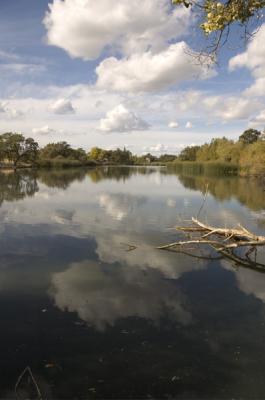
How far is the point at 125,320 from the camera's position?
7137 mm

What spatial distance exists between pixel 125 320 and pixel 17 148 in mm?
91354

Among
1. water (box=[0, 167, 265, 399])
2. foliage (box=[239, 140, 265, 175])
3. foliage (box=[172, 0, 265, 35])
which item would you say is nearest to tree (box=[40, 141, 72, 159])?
foliage (box=[239, 140, 265, 175])

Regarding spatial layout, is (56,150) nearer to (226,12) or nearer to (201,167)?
(201,167)

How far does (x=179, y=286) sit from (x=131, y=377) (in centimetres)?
400

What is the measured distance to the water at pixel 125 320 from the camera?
529cm

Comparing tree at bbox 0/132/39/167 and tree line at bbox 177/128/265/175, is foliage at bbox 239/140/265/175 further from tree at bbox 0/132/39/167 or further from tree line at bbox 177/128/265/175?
tree at bbox 0/132/39/167

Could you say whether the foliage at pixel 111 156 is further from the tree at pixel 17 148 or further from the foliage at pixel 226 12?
the foliage at pixel 226 12

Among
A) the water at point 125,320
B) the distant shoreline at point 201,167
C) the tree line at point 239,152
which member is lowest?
the water at point 125,320

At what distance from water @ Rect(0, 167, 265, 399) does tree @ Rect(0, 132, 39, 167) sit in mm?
81216

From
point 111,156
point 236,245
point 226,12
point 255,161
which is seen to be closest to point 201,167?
point 255,161

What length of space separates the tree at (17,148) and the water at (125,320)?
266ft

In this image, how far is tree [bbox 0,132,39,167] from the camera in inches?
3504

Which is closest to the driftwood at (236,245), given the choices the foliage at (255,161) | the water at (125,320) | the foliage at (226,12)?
the water at (125,320)

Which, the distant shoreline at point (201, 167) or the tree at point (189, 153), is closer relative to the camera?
the distant shoreline at point (201, 167)
